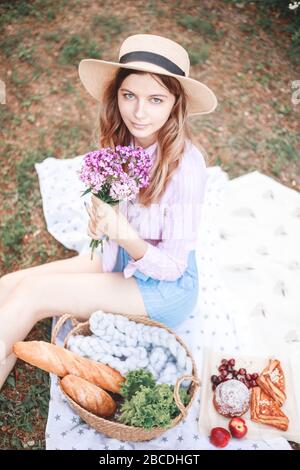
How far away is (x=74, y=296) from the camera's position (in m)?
2.57

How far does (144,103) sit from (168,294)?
1.01 m

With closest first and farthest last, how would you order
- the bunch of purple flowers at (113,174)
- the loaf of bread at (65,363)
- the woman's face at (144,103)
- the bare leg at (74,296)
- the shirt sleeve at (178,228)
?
the bunch of purple flowers at (113,174), the woman's face at (144,103), the loaf of bread at (65,363), the shirt sleeve at (178,228), the bare leg at (74,296)

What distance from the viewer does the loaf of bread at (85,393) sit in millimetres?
2258

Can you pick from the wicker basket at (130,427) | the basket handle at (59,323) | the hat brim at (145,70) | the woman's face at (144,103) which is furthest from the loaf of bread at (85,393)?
the hat brim at (145,70)

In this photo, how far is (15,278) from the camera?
281cm

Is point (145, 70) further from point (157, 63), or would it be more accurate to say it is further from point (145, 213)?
point (145, 213)

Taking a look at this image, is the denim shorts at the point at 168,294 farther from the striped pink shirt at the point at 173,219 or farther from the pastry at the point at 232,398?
the pastry at the point at 232,398

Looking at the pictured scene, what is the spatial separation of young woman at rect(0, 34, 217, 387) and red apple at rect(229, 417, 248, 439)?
2.02ft

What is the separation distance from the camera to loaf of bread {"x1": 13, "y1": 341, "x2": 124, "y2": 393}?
2.28 m

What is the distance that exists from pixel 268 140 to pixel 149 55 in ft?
8.29

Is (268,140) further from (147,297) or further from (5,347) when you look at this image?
(5,347)

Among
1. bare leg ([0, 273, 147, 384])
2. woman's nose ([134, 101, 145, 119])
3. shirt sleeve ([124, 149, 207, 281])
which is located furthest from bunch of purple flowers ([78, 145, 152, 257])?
bare leg ([0, 273, 147, 384])

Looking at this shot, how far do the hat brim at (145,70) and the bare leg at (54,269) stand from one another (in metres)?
0.99
